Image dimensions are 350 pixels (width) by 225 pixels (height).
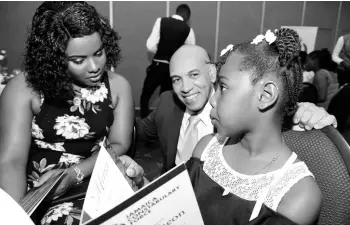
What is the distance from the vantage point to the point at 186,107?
162 cm

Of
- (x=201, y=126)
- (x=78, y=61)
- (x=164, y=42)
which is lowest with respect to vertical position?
(x=201, y=126)

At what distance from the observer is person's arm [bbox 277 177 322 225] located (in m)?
0.77

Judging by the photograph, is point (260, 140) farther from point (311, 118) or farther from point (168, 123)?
point (168, 123)

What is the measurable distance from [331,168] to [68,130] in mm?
1096

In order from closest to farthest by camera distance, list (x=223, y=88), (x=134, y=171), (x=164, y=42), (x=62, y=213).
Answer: (x=223, y=88) < (x=134, y=171) < (x=62, y=213) < (x=164, y=42)

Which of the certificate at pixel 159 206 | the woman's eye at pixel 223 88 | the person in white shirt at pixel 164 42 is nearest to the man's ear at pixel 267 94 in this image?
the woman's eye at pixel 223 88

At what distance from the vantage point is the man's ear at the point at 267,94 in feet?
2.78

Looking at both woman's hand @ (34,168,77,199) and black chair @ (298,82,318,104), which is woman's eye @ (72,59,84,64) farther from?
black chair @ (298,82,318,104)

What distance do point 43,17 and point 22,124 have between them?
19.0 inches

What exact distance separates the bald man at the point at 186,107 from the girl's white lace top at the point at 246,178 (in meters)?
0.37

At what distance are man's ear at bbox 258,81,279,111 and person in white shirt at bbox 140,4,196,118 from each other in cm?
305

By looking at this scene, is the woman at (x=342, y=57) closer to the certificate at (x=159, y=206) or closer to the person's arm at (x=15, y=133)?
the person's arm at (x=15, y=133)

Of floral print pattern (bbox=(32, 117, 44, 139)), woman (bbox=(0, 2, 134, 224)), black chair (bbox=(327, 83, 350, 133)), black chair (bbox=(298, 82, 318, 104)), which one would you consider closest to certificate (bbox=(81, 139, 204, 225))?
woman (bbox=(0, 2, 134, 224))

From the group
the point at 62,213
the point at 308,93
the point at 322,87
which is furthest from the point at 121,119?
the point at 322,87
